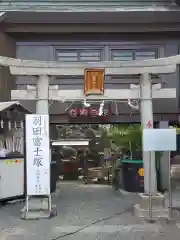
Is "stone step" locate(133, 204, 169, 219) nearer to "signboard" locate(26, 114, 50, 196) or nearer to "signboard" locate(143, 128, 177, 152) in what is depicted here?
"signboard" locate(143, 128, 177, 152)

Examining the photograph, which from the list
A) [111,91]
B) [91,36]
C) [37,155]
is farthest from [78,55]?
[37,155]

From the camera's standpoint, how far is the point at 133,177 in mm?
12828

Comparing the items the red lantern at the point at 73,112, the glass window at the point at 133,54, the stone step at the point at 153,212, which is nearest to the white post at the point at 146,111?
the stone step at the point at 153,212

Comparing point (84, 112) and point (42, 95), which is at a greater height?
point (42, 95)

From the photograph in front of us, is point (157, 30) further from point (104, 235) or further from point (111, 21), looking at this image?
point (104, 235)

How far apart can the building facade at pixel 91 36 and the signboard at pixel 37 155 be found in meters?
4.28

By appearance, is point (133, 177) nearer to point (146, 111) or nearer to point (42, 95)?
point (146, 111)

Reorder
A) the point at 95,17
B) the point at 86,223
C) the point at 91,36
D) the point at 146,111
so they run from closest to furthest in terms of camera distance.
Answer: the point at 86,223 < the point at 146,111 < the point at 95,17 < the point at 91,36

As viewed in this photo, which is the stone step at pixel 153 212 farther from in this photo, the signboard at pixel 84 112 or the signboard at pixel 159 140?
the signboard at pixel 84 112

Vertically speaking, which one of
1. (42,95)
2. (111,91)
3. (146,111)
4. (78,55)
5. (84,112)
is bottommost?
(146,111)

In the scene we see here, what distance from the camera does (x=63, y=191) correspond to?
13.3m

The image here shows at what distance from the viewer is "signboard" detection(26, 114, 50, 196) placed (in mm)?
8734

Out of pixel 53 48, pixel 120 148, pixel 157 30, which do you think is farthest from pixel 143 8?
pixel 120 148

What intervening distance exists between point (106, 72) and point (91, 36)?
4.06m
